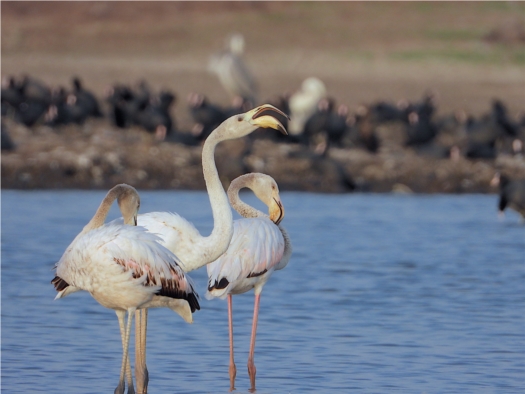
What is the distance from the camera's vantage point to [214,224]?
5742 mm

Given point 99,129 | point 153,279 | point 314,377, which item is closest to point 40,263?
point 314,377

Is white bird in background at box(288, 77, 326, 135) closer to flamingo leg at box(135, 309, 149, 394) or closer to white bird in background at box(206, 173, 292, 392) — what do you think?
white bird in background at box(206, 173, 292, 392)

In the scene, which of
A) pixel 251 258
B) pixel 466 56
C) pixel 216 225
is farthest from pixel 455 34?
pixel 216 225

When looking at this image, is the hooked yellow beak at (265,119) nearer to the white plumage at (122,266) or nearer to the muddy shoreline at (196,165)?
the white plumage at (122,266)

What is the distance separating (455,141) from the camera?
18.4 metres

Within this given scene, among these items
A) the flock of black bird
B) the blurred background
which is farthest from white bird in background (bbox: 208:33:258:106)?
the flock of black bird

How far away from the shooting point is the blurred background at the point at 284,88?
51.1ft

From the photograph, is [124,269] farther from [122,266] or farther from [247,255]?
[247,255]

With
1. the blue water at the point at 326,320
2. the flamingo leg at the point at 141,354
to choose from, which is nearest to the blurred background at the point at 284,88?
the blue water at the point at 326,320

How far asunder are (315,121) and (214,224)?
12.2m

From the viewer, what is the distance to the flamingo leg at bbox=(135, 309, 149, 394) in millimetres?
6055

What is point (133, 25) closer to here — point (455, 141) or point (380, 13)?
point (380, 13)

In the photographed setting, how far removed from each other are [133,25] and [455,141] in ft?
45.1

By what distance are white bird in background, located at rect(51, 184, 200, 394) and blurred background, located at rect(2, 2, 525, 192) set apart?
30.0ft
